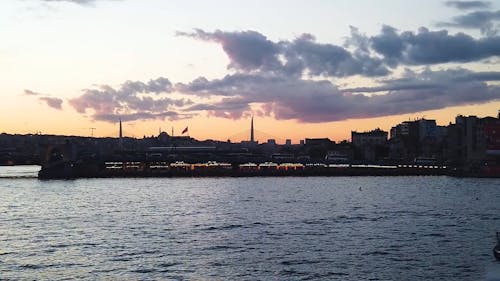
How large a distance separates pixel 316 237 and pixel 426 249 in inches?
468

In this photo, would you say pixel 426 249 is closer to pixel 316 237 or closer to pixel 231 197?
pixel 316 237

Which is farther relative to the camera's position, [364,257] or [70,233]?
[70,233]

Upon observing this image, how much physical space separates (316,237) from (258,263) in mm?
15863

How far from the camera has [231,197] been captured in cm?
12669

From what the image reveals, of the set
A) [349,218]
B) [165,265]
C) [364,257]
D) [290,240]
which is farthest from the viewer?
[349,218]

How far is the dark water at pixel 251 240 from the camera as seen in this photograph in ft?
156

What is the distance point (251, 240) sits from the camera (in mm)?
63281

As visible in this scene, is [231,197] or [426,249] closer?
[426,249]

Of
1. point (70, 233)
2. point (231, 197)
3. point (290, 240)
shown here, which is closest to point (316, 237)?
point (290, 240)

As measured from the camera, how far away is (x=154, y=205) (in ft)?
354

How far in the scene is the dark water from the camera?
47469 millimetres

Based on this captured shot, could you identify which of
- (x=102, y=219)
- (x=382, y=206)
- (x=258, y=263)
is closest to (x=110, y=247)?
(x=258, y=263)

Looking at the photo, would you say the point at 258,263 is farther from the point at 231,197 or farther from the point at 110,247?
the point at 231,197

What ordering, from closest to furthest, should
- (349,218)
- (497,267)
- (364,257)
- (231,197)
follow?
1. (497,267)
2. (364,257)
3. (349,218)
4. (231,197)
